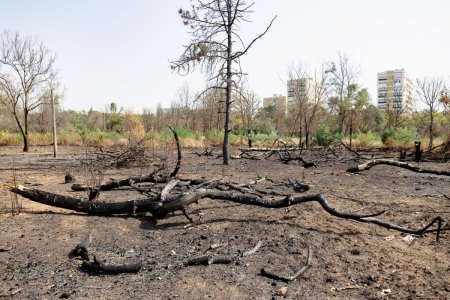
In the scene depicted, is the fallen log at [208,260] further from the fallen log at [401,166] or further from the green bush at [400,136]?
the green bush at [400,136]

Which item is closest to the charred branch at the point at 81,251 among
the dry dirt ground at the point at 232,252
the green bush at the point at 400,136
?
the dry dirt ground at the point at 232,252

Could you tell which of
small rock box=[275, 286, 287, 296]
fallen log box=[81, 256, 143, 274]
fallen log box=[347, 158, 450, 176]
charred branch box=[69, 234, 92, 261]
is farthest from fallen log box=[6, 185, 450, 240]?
fallen log box=[347, 158, 450, 176]

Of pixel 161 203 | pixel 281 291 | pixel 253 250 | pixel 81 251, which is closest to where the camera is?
pixel 281 291

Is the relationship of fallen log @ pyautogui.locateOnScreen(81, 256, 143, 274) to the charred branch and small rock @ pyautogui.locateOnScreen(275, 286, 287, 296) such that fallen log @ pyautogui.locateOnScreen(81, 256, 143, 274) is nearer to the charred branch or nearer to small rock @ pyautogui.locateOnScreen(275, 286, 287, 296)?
the charred branch

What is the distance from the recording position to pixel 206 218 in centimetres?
555

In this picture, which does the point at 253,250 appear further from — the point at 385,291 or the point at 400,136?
the point at 400,136

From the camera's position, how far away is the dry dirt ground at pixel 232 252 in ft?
10.7

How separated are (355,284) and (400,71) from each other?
11970cm

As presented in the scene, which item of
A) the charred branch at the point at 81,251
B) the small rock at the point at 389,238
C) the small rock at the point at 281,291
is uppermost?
the charred branch at the point at 81,251

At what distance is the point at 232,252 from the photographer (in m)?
4.15

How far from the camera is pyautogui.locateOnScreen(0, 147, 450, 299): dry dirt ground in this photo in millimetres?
3275

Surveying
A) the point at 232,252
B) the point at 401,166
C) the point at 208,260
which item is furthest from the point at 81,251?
the point at 401,166

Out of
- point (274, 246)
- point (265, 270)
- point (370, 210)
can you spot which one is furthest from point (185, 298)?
point (370, 210)

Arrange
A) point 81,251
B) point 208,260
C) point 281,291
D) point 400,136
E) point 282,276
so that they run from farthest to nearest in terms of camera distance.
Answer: point 400,136, point 81,251, point 208,260, point 282,276, point 281,291
